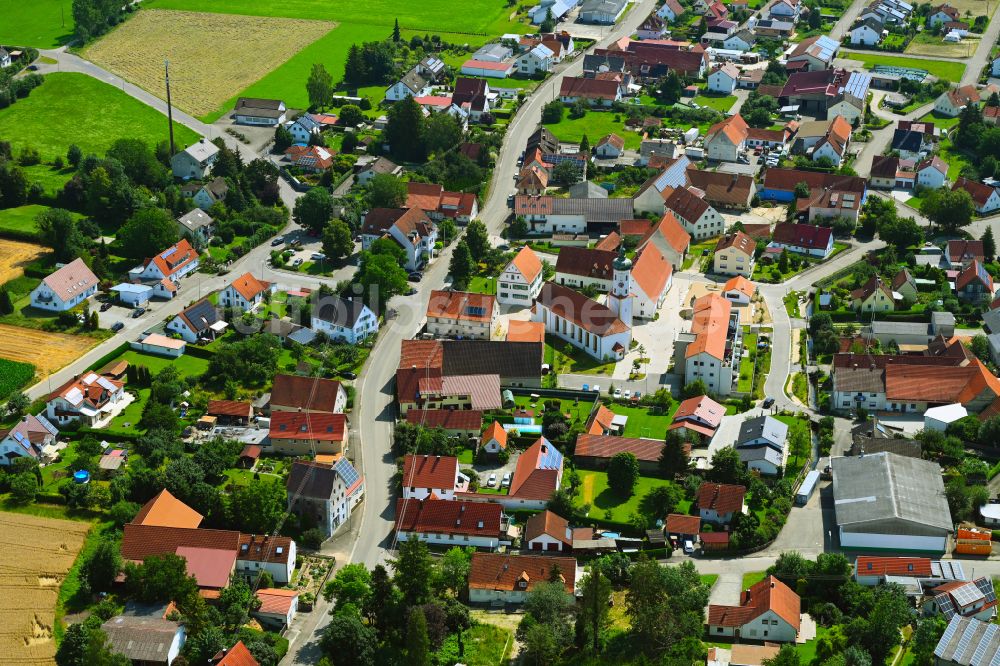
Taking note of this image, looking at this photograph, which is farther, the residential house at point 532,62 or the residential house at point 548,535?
the residential house at point 532,62

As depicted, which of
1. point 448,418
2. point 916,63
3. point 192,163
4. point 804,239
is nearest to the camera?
point 448,418

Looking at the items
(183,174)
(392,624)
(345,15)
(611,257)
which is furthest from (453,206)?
(345,15)

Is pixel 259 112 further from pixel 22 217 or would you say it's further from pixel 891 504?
pixel 891 504

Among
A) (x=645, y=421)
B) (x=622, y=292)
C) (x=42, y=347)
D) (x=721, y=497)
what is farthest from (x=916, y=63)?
(x=42, y=347)

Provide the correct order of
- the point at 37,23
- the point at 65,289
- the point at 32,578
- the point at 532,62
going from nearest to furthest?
the point at 32,578 < the point at 65,289 < the point at 532,62 < the point at 37,23

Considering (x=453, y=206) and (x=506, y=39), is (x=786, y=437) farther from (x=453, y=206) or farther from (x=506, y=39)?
(x=506, y=39)

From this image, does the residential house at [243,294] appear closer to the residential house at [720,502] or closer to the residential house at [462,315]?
the residential house at [462,315]

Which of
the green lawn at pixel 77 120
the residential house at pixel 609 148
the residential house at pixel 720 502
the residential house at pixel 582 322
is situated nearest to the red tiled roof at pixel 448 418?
the residential house at pixel 582 322
